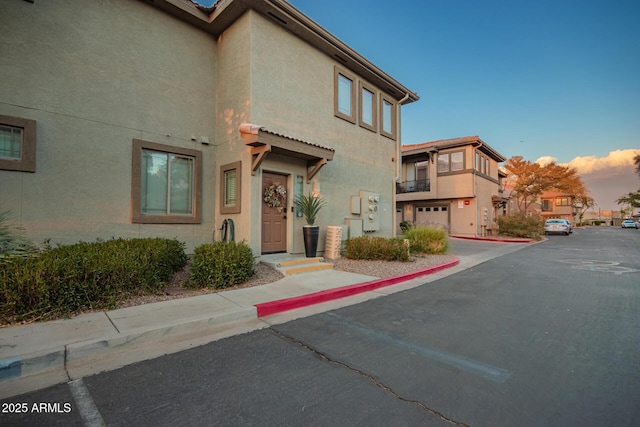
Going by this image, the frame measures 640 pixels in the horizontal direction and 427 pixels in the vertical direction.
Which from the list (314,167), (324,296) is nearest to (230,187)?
(314,167)

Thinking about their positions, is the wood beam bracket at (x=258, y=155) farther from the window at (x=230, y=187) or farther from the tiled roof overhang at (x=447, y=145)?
the tiled roof overhang at (x=447, y=145)

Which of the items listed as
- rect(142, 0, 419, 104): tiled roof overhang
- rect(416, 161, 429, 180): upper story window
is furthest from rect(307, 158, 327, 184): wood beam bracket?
rect(416, 161, 429, 180): upper story window

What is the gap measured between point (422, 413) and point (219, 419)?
1.56 m

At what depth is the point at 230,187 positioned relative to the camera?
816 cm

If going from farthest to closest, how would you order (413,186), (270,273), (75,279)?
(413,186)
(270,273)
(75,279)

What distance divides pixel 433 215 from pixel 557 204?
46005mm

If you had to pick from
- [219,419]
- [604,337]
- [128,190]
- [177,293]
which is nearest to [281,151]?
[128,190]

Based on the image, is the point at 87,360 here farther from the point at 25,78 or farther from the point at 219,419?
the point at 25,78

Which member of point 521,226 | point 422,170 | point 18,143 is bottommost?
point 521,226

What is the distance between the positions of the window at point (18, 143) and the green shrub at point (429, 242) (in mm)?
10896

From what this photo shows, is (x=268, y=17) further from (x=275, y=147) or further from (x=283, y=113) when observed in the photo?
(x=275, y=147)

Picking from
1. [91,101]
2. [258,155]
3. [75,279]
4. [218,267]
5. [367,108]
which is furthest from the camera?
[367,108]

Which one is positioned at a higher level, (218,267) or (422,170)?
(422,170)

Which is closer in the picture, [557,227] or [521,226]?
[521,226]
